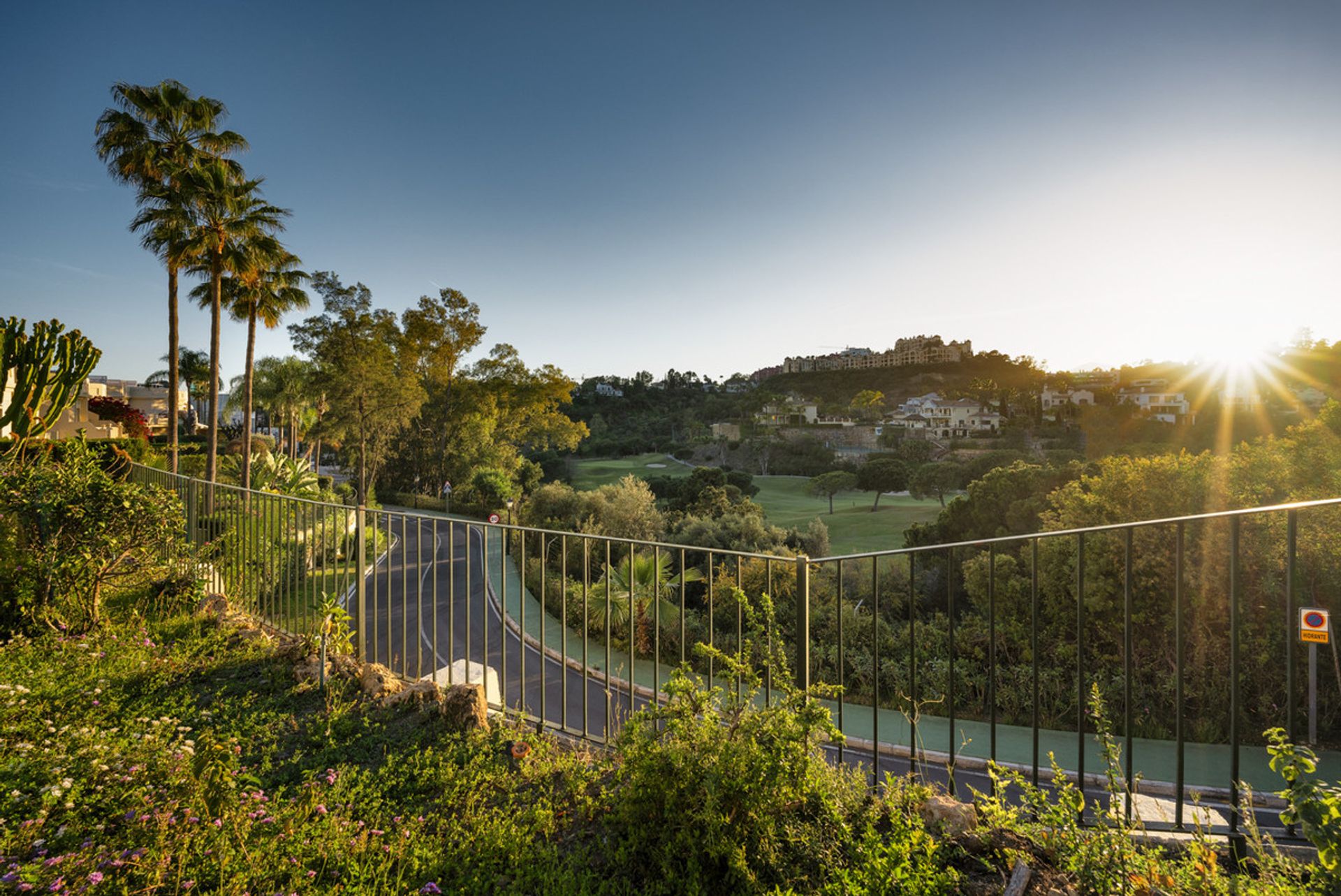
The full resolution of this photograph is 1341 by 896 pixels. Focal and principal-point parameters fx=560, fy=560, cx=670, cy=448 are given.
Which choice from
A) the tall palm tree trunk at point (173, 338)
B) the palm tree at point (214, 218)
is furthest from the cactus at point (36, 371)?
the tall palm tree trunk at point (173, 338)

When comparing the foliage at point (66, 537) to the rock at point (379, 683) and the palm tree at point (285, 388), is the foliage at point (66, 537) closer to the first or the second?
the rock at point (379, 683)

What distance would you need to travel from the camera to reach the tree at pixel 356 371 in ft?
86.2

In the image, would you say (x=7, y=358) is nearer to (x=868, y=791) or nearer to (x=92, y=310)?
(x=92, y=310)

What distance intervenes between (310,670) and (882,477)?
126ft

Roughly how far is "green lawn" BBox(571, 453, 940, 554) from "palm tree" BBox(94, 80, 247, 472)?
931 inches

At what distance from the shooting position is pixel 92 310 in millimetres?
12016

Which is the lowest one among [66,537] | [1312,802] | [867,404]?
[1312,802]

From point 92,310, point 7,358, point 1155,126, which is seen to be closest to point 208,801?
point 7,358

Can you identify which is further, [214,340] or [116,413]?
[116,413]

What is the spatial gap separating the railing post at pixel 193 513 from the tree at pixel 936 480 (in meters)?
34.4

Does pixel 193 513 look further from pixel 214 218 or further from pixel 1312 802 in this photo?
pixel 214 218

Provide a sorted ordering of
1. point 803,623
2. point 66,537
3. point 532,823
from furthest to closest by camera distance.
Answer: point 66,537, point 803,623, point 532,823

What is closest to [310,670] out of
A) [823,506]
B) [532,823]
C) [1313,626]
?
[532,823]

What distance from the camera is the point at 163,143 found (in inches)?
554
